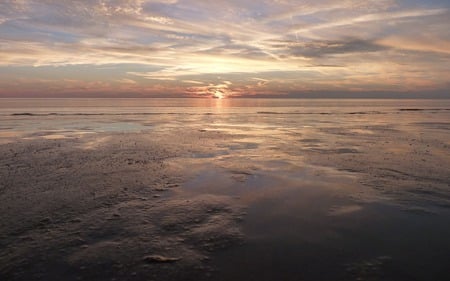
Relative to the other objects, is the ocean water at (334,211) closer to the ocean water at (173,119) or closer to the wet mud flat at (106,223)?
the wet mud flat at (106,223)

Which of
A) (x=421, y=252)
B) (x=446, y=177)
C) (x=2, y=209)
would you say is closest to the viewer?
(x=421, y=252)

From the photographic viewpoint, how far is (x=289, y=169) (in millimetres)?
14992

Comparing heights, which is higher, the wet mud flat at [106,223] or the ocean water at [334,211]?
the ocean water at [334,211]

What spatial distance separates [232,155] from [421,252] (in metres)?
12.2

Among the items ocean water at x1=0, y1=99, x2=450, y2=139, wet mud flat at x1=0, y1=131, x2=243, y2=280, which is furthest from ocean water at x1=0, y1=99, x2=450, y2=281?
ocean water at x1=0, y1=99, x2=450, y2=139

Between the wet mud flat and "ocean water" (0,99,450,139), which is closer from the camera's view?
the wet mud flat

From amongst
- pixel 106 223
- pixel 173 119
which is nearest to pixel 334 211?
pixel 106 223

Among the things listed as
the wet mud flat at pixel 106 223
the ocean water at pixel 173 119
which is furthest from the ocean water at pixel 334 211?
the ocean water at pixel 173 119

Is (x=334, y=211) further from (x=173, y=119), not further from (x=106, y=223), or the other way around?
(x=173, y=119)

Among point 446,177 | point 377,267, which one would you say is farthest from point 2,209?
point 446,177

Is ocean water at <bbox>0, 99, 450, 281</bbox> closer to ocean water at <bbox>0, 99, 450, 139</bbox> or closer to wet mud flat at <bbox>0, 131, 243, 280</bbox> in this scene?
wet mud flat at <bbox>0, 131, 243, 280</bbox>

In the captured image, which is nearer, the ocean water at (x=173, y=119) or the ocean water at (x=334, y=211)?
the ocean water at (x=334, y=211)

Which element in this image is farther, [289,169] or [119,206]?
[289,169]

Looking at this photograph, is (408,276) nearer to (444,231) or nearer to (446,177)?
(444,231)
